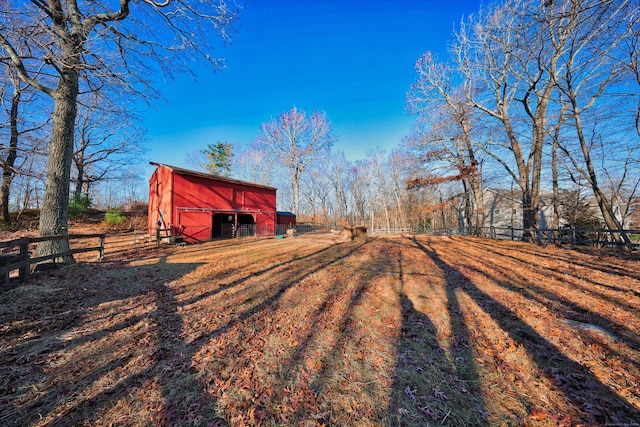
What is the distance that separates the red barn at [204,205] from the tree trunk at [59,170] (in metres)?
7.26

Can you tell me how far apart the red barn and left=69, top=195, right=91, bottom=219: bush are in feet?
16.8

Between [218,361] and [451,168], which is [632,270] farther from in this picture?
[451,168]

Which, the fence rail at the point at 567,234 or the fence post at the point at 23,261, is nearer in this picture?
the fence post at the point at 23,261

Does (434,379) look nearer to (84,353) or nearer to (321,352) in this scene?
(321,352)

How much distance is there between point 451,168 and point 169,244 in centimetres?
2062

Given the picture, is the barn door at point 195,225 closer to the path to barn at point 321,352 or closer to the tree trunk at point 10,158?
the tree trunk at point 10,158

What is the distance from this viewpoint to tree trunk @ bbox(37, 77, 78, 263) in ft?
21.7

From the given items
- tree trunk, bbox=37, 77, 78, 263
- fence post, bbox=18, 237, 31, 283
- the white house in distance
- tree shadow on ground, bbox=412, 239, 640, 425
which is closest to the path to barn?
tree shadow on ground, bbox=412, 239, 640, 425

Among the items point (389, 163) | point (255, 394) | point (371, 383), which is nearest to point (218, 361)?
point (255, 394)

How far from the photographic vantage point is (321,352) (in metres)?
3.01

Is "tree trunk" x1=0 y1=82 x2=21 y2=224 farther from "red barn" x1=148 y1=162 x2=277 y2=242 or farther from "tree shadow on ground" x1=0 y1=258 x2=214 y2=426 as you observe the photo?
"tree shadow on ground" x1=0 y1=258 x2=214 y2=426

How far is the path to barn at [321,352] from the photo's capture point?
2.12m

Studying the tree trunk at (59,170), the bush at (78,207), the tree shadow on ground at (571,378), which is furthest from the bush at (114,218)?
the tree shadow on ground at (571,378)

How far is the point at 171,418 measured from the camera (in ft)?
6.63
